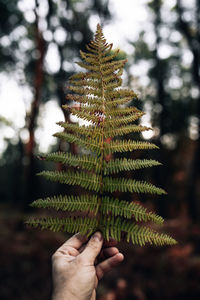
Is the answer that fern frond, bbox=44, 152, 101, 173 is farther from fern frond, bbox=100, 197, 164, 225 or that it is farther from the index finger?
the index finger

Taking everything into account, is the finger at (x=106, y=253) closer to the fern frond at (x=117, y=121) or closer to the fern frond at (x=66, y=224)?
the fern frond at (x=66, y=224)

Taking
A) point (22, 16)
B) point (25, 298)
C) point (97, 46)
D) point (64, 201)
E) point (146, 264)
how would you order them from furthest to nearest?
point (22, 16), point (146, 264), point (25, 298), point (97, 46), point (64, 201)

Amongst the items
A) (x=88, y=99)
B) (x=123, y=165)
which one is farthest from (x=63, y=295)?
(x=88, y=99)

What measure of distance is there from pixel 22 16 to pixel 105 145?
1503 centimetres

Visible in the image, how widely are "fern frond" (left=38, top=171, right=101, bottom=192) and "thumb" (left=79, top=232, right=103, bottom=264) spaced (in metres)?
0.36

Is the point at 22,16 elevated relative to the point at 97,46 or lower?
elevated

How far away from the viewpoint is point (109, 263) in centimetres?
198

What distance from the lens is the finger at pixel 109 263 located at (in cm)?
193

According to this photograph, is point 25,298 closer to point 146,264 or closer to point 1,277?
point 1,277

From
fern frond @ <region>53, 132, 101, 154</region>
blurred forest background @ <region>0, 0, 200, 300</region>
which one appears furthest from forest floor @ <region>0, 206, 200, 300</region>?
fern frond @ <region>53, 132, 101, 154</region>

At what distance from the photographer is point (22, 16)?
13453mm

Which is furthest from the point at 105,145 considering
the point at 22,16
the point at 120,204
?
the point at 22,16

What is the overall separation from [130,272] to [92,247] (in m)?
6.48

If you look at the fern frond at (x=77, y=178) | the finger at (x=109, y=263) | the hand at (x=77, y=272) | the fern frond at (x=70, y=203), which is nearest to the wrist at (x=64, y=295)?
the hand at (x=77, y=272)
